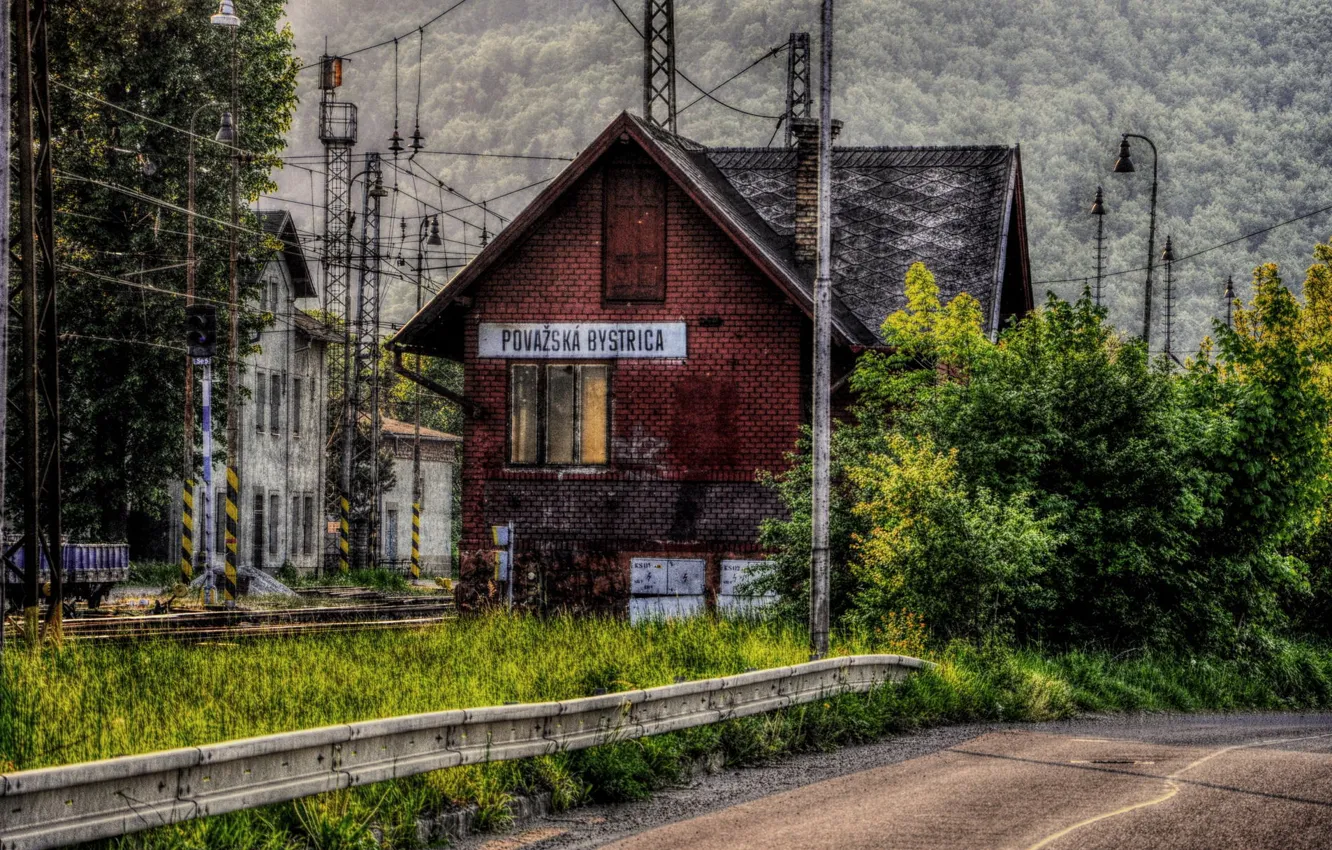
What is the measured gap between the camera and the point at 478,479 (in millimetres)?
28562

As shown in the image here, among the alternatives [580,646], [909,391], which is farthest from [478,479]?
[580,646]

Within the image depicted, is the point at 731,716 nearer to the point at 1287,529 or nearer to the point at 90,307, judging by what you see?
the point at 1287,529

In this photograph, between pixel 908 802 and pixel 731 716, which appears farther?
pixel 731 716

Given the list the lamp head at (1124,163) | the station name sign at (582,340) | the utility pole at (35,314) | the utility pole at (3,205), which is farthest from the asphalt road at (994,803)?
the lamp head at (1124,163)

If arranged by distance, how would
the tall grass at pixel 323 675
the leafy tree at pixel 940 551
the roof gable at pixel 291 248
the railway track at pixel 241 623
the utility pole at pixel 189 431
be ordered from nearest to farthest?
the tall grass at pixel 323 675 < the leafy tree at pixel 940 551 < the railway track at pixel 241 623 < the utility pole at pixel 189 431 < the roof gable at pixel 291 248

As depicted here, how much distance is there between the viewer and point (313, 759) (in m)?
10.1

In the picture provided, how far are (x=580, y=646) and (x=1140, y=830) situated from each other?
24.8ft

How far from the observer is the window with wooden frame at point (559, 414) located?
28469 mm

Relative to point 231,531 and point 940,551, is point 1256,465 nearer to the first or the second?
point 940,551

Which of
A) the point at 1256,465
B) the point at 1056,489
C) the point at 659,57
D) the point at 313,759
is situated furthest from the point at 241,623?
the point at 659,57

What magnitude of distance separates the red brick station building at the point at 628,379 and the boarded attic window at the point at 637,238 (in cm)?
2

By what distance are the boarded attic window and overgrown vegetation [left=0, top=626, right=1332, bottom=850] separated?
838 centimetres

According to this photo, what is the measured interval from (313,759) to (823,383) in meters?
10.2

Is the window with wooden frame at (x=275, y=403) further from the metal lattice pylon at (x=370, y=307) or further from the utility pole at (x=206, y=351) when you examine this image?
the utility pole at (x=206, y=351)
